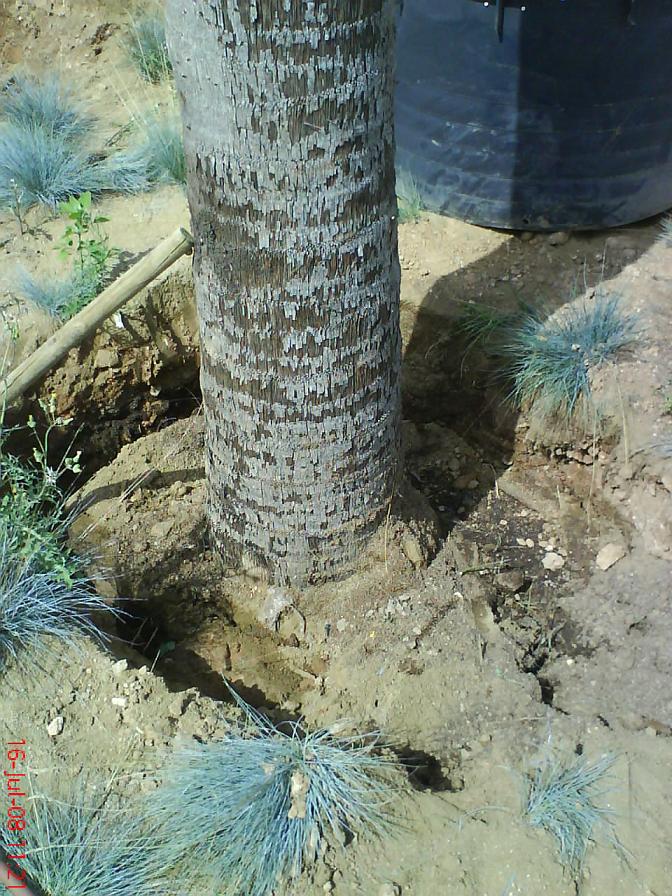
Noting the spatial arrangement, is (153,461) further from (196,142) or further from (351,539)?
(196,142)

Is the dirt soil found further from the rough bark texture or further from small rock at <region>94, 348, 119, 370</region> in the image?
the rough bark texture

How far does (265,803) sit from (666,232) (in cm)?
290

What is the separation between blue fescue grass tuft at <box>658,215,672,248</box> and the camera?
12.6 ft

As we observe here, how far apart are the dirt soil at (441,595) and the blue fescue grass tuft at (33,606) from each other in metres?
0.06

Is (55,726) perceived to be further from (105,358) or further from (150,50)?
(150,50)

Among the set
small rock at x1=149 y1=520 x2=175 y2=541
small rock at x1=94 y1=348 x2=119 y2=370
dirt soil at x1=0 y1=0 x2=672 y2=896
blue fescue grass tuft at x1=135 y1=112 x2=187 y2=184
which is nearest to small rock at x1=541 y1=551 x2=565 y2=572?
dirt soil at x1=0 y1=0 x2=672 y2=896

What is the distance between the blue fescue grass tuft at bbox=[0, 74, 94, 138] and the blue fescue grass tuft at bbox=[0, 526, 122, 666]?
2.56 metres

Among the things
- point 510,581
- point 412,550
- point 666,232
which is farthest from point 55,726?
point 666,232

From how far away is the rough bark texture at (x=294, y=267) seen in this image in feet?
6.72

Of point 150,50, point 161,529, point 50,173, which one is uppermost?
point 150,50

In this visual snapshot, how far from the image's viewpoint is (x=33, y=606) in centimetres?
256

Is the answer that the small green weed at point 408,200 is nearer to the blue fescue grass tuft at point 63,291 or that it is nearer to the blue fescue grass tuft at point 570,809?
the blue fescue grass tuft at point 63,291

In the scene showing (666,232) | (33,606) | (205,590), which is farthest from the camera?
(666,232)

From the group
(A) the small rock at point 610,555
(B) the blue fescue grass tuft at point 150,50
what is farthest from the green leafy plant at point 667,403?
(B) the blue fescue grass tuft at point 150,50
